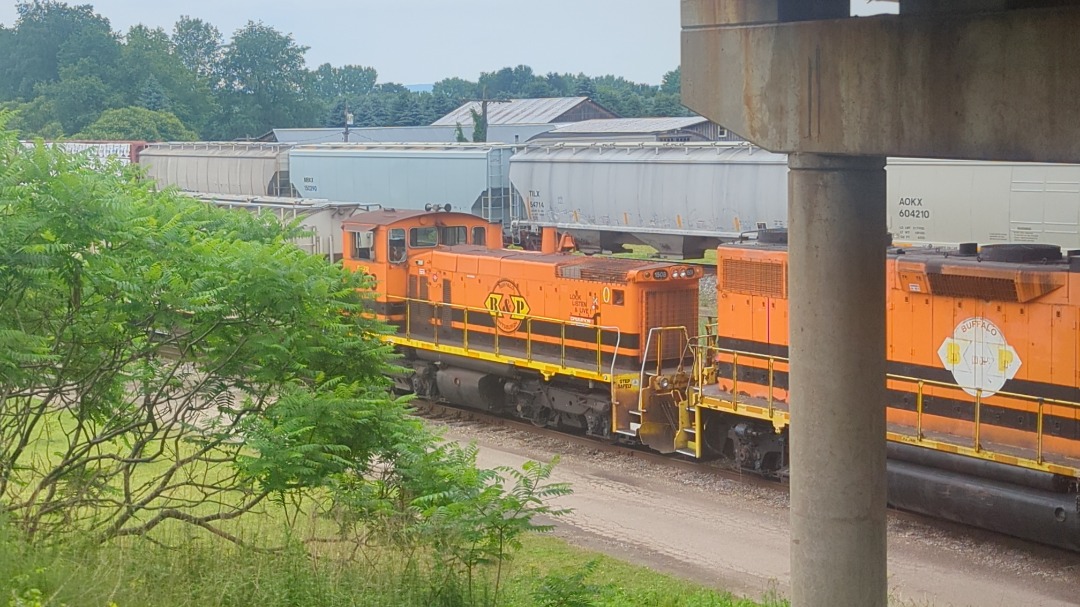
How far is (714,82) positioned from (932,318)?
5.61 meters

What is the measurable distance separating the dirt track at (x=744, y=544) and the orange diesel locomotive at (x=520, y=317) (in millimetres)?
1363

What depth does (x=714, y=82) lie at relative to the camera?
8727mm

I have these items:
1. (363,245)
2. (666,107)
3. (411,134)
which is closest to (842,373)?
(363,245)

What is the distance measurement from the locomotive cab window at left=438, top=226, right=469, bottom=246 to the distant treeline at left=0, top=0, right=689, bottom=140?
111 feet

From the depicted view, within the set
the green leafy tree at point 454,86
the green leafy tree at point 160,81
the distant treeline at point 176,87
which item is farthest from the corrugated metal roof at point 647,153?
the green leafy tree at point 454,86

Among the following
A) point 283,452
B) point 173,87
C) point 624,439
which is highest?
point 173,87

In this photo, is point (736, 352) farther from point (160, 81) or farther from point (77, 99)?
point (160, 81)

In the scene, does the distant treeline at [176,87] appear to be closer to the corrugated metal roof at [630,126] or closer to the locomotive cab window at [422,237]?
the corrugated metal roof at [630,126]

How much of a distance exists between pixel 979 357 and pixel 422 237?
10.2m

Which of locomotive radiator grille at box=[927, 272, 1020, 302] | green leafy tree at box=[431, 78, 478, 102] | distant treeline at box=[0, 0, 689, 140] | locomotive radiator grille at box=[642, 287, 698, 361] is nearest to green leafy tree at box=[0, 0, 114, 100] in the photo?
distant treeline at box=[0, 0, 689, 140]

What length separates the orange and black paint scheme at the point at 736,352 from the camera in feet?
Answer: 39.2

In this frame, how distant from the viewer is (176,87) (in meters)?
77.1

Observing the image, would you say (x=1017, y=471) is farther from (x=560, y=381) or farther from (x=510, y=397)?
(x=510, y=397)

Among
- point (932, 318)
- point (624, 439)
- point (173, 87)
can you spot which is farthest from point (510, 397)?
point (173, 87)
